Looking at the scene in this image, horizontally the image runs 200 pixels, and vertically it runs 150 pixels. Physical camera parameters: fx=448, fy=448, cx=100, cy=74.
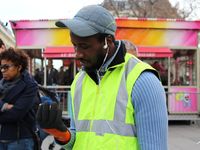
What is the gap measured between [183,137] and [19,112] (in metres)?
7.80

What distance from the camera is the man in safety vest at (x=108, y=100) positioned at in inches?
79.3

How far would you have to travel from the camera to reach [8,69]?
163 inches

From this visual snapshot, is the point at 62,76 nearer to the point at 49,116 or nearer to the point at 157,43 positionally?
the point at 157,43

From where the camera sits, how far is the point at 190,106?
13.7 m

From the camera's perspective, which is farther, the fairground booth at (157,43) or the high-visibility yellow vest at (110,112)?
the fairground booth at (157,43)

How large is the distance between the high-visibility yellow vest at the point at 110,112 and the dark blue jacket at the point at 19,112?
1786 mm

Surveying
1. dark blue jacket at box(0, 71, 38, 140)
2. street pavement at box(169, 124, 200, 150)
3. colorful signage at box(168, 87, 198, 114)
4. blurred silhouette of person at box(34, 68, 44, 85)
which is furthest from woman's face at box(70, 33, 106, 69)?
blurred silhouette of person at box(34, 68, 44, 85)

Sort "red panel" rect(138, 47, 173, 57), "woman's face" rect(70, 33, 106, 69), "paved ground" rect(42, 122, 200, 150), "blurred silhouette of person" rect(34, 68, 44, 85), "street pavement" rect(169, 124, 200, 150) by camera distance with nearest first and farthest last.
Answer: "woman's face" rect(70, 33, 106, 69), "paved ground" rect(42, 122, 200, 150), "street pavement" rect(169, 124, 200, 150), "red panel" rect(138, 47, 173, 57), "blurred silhouette of person" rect(34, 68, 44, 85)

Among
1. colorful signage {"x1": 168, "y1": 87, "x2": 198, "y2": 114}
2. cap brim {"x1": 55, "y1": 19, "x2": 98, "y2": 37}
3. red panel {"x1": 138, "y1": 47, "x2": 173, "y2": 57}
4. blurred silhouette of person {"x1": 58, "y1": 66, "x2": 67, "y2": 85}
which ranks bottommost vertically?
colorful signage {"x1": 168, "y1": 87, "x2": 198, "y2": 114}

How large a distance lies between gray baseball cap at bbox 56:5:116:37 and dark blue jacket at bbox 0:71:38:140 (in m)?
1.94

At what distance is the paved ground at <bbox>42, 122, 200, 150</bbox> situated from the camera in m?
9.75

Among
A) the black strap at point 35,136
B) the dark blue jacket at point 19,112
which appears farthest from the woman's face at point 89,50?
the black strap at point 35,136

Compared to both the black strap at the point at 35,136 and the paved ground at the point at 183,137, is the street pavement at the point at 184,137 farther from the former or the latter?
the black strap at the point at 35,136

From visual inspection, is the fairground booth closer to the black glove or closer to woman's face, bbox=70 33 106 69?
woman's face, bbox=70 33 106 69
